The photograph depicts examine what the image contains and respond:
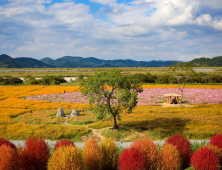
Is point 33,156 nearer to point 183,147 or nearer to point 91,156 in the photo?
point 91,156

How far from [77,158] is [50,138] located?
360 inches

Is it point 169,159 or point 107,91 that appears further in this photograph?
point 107,91

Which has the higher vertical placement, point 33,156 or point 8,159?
point 8,159

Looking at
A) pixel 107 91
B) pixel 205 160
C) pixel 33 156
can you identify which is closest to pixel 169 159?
pixel 205 160

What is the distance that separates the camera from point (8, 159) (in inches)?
235

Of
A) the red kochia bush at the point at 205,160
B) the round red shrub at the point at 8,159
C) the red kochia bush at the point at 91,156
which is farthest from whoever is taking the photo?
the red kochia bush at the point at 91,156

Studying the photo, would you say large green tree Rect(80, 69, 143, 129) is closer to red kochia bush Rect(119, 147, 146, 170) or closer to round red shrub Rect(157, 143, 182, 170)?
round red shrub Rect(157, 143, 182, 170)

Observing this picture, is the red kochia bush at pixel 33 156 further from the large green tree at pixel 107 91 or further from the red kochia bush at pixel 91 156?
the large green tree at pixel 107 91

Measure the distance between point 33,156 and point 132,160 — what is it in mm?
3696

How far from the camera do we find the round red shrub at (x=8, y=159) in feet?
19.2

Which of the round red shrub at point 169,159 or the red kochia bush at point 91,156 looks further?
the red kochia bush at point 91,156

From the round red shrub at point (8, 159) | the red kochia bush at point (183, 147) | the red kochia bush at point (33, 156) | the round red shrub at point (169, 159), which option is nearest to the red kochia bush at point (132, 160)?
the round red shrub at point (169, 159)

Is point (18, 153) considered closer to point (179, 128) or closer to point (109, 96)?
point (109, 96)

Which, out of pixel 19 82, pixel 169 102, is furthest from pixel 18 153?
pixel 19 82
